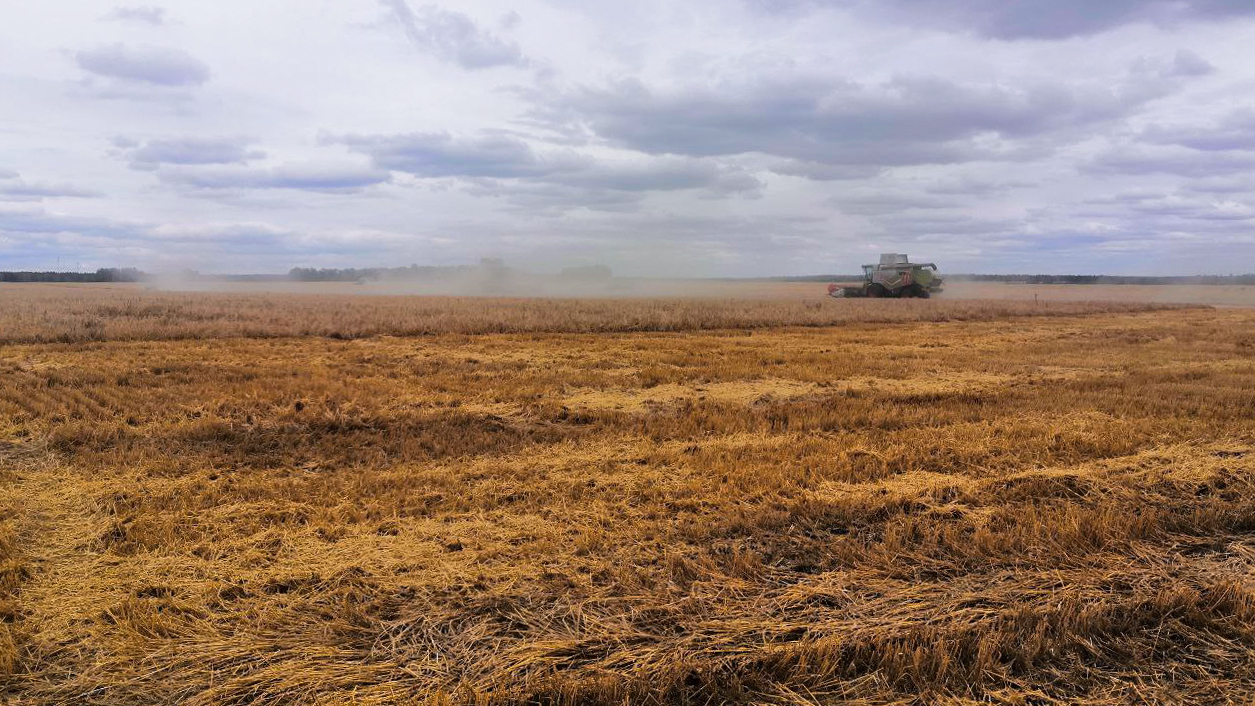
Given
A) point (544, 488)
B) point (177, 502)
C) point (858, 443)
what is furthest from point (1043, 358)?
point (177, 502)

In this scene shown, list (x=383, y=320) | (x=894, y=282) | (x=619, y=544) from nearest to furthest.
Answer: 1. (x=619, y=544)
2. (x=383, y=320)
3. (x=894, y=282)

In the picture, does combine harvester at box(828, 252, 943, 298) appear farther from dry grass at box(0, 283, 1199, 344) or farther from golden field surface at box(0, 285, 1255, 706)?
golden field surface at box(0, 285, 1255, 706)

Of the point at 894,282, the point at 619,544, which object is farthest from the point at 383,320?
the point at 894,282

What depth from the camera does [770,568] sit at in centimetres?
507

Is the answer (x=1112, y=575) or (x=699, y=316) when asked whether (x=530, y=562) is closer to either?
(x=1112, y=575)

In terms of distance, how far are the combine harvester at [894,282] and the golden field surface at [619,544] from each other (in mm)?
43556

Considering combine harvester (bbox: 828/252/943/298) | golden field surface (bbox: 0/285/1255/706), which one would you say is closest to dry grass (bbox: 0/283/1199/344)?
golden field surface (bbox: 0/285/1255/706)

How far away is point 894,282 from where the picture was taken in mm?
54375

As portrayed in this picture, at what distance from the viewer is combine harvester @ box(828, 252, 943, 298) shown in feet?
178

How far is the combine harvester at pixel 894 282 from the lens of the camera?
54.4 meters

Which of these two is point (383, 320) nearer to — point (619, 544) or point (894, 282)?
point (619, 544)

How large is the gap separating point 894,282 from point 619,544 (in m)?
53.7

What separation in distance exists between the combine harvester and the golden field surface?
43.6m

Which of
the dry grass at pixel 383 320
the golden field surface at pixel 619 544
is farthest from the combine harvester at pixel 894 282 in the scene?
the golden field surface at pixel 619 544
